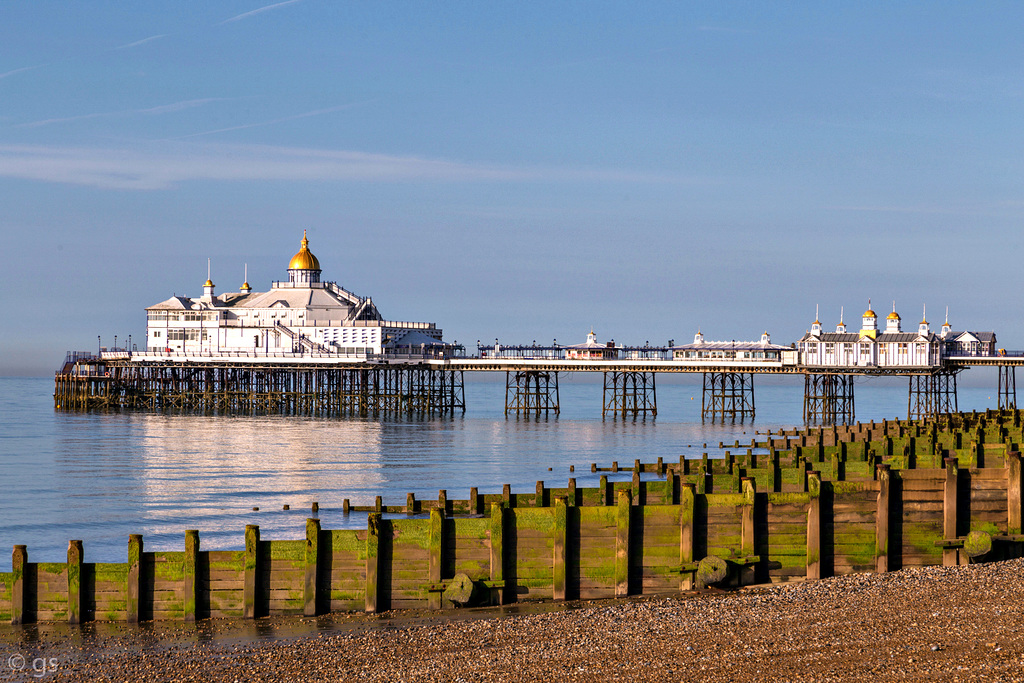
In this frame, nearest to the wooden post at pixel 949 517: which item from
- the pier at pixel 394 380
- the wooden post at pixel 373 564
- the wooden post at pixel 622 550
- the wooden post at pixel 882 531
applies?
the wooden post at pixel 882 531

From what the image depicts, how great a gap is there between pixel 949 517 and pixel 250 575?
11433mm

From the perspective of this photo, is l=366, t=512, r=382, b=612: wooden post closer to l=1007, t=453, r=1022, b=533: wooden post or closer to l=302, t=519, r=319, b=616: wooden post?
l=302, t=519, r=319, b=616: wooden post

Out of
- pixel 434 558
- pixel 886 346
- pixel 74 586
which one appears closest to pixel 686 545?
pixel 434 558

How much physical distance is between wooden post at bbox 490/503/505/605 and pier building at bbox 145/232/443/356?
3295 inches

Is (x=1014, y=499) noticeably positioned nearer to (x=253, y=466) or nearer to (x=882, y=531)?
(x=882, y=531)

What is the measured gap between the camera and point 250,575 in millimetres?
18516

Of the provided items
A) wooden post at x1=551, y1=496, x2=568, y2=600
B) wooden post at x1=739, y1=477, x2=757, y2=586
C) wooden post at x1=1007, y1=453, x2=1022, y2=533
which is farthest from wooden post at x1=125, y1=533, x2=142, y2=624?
wooden post at x1=1007, y1=453, x2=1022, y2=533

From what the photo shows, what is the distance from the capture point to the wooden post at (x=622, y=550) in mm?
18922

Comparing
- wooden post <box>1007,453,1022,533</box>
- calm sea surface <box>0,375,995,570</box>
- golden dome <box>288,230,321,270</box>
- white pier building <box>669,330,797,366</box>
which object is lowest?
calm sea surface <box>0,375,995,570</box>

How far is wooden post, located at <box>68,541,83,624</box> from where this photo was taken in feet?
60.3

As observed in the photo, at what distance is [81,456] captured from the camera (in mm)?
58250

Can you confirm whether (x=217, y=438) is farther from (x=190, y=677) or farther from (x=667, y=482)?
(x=190, y=677)

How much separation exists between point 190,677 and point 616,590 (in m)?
6.83

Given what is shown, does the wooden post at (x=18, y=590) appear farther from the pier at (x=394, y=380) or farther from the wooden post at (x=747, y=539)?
the pier at (x=394, y=380)
